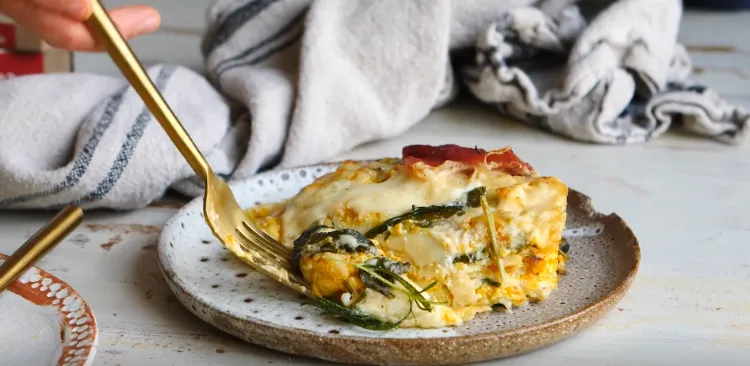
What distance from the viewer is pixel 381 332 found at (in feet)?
3.27

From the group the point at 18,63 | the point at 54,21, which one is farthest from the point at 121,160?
the point at 18,63

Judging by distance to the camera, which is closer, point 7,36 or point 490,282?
point 490,282

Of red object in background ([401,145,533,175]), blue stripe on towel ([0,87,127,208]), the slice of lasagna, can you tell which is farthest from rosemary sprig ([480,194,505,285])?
blue stripe on towel ([0,87,127,208])

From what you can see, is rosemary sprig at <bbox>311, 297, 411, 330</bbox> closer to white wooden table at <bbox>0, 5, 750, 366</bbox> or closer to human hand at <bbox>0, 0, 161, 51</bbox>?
white wooden table at <bbox>0, 5, 750, 366</bbox>

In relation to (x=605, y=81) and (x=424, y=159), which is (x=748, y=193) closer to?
(x=605, y=81)

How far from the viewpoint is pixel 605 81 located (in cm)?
177

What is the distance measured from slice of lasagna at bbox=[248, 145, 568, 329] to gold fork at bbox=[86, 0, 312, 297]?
0.09 ft

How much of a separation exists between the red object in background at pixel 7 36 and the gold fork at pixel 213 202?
2.56 feet

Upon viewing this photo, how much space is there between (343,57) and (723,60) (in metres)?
1.09

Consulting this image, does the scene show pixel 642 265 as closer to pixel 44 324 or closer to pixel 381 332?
pixel 381 332

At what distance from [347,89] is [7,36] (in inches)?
27.1

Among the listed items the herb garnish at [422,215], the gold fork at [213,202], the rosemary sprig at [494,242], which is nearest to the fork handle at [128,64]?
the gold fork at [213,202]

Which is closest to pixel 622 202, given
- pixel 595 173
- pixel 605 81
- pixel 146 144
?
A: pixel 595 173

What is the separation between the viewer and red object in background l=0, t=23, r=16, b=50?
1.81 m
